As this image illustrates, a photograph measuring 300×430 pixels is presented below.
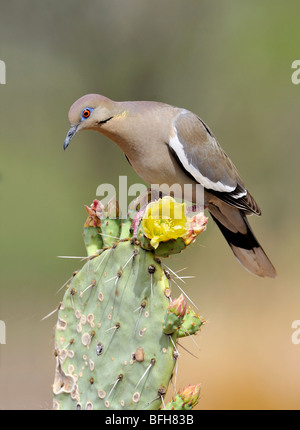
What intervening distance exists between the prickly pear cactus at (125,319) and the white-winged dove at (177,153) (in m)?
0.41

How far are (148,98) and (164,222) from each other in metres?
2.98

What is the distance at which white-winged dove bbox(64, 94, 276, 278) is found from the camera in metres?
1.89

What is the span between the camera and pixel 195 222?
4.62ft

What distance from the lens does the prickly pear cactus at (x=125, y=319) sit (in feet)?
4.50

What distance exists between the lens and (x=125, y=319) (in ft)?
4.70

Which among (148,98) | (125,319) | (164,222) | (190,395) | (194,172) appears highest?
(148,98)

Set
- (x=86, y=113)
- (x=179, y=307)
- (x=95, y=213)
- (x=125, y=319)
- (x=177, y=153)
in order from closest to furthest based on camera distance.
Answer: (x=179, y=307) < (x=125, y=319) < (x=95, y=213) < (x=86, y=113) < (x=177, y=153)

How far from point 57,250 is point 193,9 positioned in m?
1.90

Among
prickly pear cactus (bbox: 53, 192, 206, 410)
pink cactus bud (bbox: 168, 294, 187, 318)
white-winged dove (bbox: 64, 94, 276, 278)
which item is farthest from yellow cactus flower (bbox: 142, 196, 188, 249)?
white-winged dove (bbox: 64, 94, 276, 278)

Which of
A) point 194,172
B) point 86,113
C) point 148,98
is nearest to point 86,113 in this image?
point 86,113

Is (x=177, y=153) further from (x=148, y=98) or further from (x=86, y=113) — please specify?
(x=148, y=98)

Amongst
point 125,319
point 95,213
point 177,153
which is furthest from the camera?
point 177,153

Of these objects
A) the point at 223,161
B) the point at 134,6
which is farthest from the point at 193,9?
the point at 223,161

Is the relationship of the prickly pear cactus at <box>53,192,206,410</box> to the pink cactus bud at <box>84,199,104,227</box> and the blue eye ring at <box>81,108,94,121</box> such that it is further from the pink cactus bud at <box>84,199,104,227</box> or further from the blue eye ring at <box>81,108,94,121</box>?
the blue eye ring at <box>81,108,94,121</box>
